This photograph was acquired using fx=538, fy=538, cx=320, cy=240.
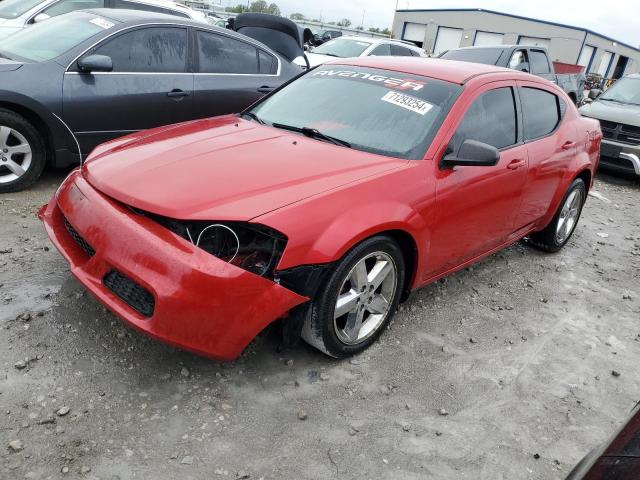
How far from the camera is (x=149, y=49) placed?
508 centimetres

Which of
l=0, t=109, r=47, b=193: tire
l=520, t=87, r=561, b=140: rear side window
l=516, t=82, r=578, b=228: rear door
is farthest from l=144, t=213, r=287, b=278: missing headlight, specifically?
l=0, t=109, r=47, b=193: tire

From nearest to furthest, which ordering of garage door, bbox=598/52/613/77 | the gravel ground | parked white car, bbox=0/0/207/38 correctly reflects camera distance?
the gravel ground → parked white car, bbox=0/0/207/38 → garage door, bbox=598/52/613/77

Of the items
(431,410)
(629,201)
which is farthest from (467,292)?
(629,201)

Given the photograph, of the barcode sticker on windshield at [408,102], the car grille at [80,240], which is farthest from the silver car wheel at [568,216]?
the car grille at [80,240]

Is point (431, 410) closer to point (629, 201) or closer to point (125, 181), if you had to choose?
point (125, 181)

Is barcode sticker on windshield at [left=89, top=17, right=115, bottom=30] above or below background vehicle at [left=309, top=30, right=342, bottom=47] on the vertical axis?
above

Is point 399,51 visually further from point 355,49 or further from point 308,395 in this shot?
point 308,395

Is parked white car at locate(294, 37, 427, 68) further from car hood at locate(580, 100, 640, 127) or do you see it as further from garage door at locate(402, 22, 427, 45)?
garage door at locate(402, 22, 427, 45)

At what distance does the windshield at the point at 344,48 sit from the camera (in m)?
10.8

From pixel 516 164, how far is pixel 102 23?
12.9ft

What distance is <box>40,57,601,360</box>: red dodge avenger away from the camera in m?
2.40

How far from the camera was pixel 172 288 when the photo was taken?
229 cm

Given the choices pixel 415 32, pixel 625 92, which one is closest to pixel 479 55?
pixel 625 92

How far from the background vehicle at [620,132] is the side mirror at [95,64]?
732 cm
